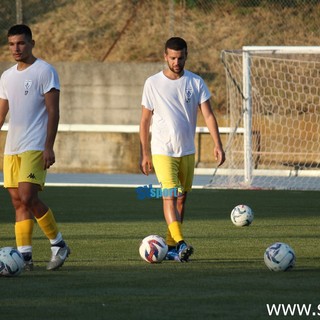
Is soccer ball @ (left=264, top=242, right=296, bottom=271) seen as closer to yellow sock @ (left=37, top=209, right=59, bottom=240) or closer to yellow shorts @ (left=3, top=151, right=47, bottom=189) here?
yellow sock @ (left=37, top=209, right=59, bottom=240)

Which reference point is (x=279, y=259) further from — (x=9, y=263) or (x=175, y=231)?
(x=9, y=263)

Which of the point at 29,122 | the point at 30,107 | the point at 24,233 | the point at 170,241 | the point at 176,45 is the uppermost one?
the point at 176,45

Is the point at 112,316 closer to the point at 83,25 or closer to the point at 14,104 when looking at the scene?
the point at 14,104

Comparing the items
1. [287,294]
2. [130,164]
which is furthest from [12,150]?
[130,164]

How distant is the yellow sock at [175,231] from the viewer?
10.2m

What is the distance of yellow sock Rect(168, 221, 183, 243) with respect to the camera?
33.5 feet

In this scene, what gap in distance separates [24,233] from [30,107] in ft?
3.31

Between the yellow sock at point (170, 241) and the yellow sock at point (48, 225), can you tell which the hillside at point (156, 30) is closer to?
the yellow sock at point (170, 241)

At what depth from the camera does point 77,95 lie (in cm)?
2791

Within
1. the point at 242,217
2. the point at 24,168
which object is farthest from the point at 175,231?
the point at 242,217

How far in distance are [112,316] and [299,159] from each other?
1958 cm

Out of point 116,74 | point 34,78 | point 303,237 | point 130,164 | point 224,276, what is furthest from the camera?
point 116,74

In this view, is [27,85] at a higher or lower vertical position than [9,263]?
higher

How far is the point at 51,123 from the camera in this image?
9.40m
